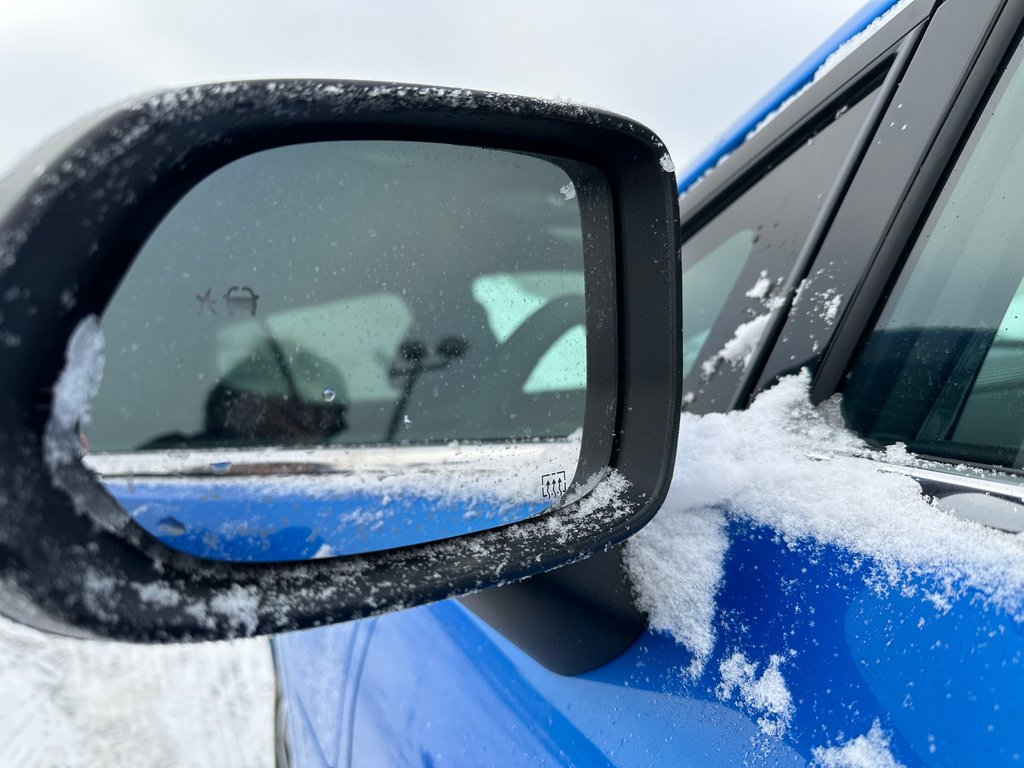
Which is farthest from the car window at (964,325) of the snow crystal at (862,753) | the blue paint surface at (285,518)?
the blue paint surface at (285,518)

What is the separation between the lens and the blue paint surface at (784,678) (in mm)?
751

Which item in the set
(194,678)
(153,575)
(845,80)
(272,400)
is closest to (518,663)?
(272,400)

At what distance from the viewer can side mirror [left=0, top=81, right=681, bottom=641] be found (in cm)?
68

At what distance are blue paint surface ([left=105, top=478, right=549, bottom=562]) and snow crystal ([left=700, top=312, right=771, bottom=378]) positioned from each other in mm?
553

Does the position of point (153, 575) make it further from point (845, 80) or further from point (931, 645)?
point (845, 80)

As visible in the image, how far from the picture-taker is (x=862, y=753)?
2.65ft

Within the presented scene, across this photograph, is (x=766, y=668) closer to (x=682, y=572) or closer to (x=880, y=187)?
(x=682, y=572)

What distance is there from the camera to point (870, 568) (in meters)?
0.88

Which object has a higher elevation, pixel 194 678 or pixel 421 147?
pixel 421 147

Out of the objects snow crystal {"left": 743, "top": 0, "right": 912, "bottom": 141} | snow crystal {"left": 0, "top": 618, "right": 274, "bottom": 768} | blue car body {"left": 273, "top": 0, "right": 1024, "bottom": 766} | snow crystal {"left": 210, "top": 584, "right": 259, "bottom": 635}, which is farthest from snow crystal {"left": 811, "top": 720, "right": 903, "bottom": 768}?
snow crystal {"left": 0, "top": 618, "right": 274, "bottom": 768}

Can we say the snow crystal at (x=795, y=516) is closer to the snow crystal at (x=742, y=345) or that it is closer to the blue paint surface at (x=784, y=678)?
the blue paint surface at (x=784, y=678)

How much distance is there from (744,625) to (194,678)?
3.44 metres

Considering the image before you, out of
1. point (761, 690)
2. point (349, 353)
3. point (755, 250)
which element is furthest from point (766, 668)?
point (755, 250)

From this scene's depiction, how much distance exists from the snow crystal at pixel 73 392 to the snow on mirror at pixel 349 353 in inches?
1.8
